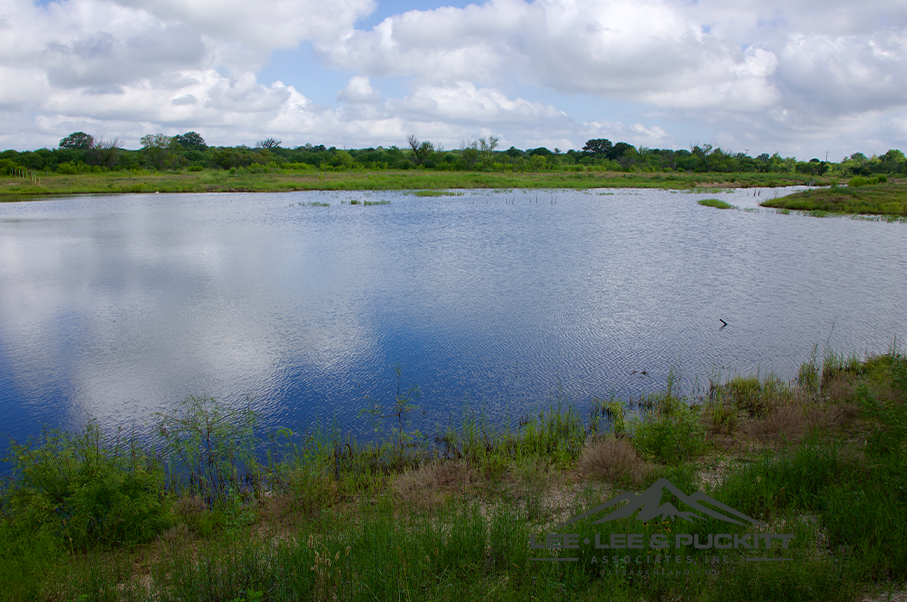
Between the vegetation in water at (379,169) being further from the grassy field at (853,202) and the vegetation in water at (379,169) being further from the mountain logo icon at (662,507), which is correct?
the mountain logo icon at (662,507)

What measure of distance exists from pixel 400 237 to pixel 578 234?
7.17 m

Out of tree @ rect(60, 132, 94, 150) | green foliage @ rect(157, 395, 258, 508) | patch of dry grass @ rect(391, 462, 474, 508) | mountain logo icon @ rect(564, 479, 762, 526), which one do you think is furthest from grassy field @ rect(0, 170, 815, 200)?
mountain logo icon @ rect(564, 479, 762, 526)

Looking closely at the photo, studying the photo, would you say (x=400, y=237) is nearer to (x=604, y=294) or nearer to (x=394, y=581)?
(x=604, y=294)

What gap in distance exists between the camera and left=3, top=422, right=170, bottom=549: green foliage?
3.96m

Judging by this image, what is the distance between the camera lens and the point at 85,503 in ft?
13.1

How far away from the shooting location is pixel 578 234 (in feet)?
71.4

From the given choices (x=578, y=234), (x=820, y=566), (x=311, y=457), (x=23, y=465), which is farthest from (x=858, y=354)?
(x=578, y=234)

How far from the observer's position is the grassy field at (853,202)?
2941 cm

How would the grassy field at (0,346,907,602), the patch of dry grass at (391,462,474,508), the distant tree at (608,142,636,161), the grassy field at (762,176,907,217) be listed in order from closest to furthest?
the grassy field at (0,346,907,602) < the patch of dry grass at (391,462,474,508) < the grassy field at (762,176,907,217) < the distant tree at (608,142,636,161)

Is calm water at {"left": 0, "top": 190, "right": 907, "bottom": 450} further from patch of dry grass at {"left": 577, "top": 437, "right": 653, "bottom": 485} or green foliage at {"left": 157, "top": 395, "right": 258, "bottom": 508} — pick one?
patch of dry grass at {"left": 577, "top": 437, "right": 653, "bottom": 485}

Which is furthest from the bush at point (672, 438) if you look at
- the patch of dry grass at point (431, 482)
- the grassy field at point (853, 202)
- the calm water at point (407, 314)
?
the grassy field at point (853, 202)

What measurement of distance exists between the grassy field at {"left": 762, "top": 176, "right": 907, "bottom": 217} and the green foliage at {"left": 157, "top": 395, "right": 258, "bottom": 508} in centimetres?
3204

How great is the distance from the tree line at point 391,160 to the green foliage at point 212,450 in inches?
2476

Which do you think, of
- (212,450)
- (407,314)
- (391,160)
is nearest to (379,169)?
(391,160)
